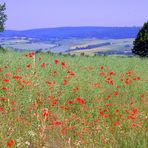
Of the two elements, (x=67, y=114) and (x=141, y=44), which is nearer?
(x=67, y=114)

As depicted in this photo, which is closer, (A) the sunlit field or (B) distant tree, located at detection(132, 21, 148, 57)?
(A) the sunlit field

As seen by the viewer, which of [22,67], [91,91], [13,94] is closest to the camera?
[13,94]

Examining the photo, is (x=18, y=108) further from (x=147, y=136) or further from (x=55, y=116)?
(x=147, y=136)

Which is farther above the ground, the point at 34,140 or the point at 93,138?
the point at 34,140

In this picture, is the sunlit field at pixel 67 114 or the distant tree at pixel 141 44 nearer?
the sunlit field at pixel 67 114

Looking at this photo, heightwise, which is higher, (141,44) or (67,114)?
(67,114)

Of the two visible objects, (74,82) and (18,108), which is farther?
(74,82)

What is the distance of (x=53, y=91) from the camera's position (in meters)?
7.80

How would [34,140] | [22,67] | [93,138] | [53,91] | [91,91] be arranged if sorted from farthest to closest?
1. [22,67]
2. [91,91]
3. [53,91]
4. [93,138]
5. [34,140]

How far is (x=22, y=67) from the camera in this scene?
9852 millimetres

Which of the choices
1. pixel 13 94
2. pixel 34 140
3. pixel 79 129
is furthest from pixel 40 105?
pixel 34 140

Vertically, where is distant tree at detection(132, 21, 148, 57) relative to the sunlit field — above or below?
below

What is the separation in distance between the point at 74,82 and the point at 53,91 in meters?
1.35

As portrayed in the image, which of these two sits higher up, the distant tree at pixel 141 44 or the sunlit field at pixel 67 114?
the sunlit field at pixel 67 114
